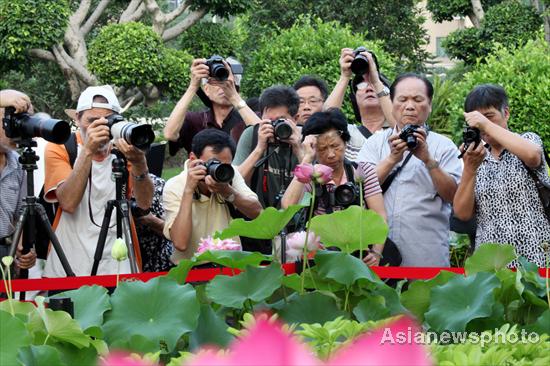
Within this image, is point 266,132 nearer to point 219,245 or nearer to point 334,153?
point 334,153

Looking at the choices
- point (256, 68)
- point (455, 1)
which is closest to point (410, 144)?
point (256, 68)

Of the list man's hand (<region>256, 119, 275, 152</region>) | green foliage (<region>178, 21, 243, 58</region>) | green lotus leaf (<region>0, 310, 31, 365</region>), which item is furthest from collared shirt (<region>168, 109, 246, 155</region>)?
green foliage (<region>178, 21, 243, 58</region>)

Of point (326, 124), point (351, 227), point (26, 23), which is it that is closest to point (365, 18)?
point (26, 23)

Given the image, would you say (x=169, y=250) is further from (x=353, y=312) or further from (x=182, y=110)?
(x=353, y=312)

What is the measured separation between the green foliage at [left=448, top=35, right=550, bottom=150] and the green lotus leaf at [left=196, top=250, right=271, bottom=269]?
6.52m

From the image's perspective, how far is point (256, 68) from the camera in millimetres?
12250

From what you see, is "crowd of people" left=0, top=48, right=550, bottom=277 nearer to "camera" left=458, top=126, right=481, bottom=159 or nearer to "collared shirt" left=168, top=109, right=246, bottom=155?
"camera" left=458, top=126, right=481, bottom=159

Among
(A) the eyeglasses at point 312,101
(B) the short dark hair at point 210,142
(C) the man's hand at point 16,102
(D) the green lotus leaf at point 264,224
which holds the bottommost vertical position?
(D) the green lotus leaf at point 264,224

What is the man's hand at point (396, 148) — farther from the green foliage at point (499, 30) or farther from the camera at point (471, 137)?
the green foliage at point (499, 30)

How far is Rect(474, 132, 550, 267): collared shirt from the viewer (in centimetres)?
382

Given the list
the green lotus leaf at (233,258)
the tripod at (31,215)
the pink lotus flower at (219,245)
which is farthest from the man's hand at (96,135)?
the green lotus leaf at (233,258)

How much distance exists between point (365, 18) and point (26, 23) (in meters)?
6.78

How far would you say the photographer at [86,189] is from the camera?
3783mm

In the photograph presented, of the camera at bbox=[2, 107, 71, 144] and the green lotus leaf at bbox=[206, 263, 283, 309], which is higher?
the camera at bbox=[2, 107, 71, 144]
